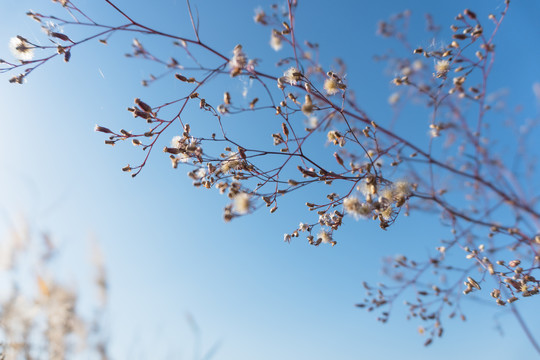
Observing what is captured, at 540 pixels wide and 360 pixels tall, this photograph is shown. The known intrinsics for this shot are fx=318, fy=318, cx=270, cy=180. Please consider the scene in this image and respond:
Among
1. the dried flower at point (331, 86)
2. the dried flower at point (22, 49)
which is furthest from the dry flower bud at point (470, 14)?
the dried flower at point (22, 49)

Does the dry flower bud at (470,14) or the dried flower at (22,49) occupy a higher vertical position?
the dry flower bud at (470,14)

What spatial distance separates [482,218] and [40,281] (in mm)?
3723

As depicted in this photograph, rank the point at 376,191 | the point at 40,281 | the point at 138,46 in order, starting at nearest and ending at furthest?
the point at 376,191 → the point at 138,46 → the point at 40,281

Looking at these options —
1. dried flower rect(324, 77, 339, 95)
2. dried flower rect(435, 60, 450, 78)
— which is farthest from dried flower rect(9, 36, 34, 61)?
dried flower rect(435, 60, 450, 78)

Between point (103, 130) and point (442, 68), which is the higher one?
point (442, 68)

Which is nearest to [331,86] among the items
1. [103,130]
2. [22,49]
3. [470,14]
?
[470,14]

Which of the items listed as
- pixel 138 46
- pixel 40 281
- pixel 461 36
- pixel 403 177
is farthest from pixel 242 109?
pixel 40 281

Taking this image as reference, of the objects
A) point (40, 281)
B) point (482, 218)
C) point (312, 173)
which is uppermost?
point (40, 281)

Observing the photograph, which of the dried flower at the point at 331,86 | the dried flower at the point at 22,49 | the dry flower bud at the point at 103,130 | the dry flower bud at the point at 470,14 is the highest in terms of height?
the dry flower bud at the point at 470,14

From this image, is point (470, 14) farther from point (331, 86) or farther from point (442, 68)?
point (331, 86)

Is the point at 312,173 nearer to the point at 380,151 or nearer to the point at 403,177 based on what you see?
the point at 380,151

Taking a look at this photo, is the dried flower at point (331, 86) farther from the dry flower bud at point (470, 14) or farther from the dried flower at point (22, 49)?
the dried flower at point (22, 49)

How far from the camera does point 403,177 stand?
1.16 meters

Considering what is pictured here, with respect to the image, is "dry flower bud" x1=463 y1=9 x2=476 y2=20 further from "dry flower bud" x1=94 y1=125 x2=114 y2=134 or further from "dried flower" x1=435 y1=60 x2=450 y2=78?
"dry flower bud" x1=94 y1=125 x2=114 y2=134
